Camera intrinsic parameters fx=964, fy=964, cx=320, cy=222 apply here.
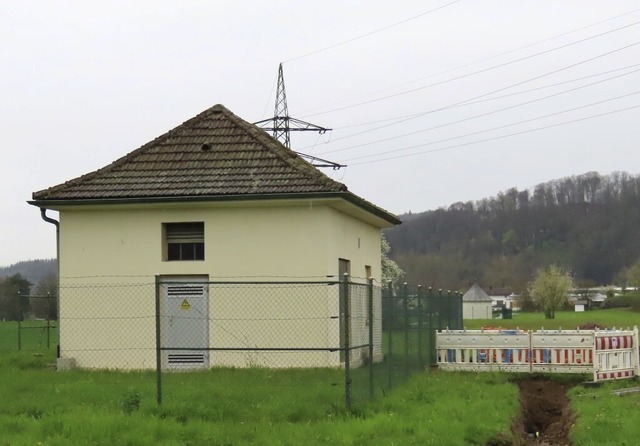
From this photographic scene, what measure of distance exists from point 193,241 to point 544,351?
786 cm

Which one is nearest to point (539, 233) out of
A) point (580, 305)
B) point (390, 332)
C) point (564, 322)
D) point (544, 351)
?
point (580, 305)

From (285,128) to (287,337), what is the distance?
87.9 ft

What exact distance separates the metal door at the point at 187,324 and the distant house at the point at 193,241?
45 millimetres

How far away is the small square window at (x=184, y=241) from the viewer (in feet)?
69.1

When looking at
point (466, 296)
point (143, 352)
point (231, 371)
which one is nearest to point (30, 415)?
point (231, 371)

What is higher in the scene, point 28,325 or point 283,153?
point 283,153

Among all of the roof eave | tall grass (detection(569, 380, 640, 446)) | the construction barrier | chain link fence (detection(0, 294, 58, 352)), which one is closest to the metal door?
the roof eave

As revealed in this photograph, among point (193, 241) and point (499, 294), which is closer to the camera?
point (193, 241)

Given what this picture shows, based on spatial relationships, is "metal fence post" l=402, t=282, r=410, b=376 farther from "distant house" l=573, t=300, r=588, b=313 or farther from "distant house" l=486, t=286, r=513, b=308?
"distant house" l=486, t=286, r=513, b=308

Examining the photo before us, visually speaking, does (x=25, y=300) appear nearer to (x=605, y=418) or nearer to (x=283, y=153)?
(x=283, y=153)

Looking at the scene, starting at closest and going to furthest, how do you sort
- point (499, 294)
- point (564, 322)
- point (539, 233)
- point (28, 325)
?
1. point (28, 325)
2. point (564, 322)
3. point (539, 233)
4. point (499, 294)

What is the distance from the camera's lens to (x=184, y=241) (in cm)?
2119

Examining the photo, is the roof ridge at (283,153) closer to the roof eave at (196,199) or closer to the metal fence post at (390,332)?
the roof eave at (196,199)

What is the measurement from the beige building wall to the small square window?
0.28 metres
